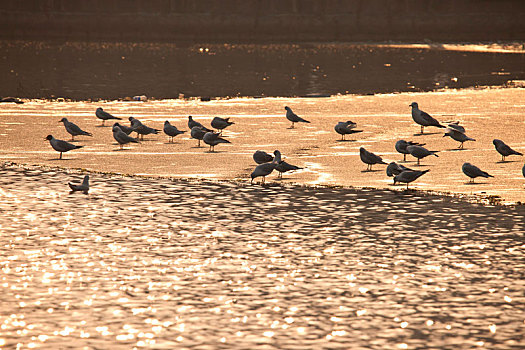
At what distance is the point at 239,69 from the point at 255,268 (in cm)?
4596

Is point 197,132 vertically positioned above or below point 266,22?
below

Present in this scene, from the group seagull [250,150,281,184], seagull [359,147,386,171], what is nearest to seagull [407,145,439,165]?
seagull [359,147,386,171]

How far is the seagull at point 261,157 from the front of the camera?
21.4m

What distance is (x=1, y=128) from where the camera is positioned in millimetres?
29328

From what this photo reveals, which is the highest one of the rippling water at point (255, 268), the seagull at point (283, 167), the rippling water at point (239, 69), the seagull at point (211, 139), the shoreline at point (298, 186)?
the rippling water at point (239, 69)

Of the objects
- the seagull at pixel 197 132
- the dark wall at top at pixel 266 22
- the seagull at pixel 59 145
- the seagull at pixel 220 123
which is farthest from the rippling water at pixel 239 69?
the seagull at pixel 59 145

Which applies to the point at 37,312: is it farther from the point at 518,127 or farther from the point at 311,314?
the point at 518,127

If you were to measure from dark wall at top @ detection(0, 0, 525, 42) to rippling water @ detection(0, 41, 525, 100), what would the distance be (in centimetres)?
876

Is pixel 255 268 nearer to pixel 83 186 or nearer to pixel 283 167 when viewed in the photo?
pixel 83 186

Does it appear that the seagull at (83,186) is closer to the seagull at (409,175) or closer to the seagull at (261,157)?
the seagull at (261,157)

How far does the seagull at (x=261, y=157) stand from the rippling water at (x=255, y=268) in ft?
4.54

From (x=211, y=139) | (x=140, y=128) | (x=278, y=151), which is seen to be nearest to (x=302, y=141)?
(x=211, y=139)

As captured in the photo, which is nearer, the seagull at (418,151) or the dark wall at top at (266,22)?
the seagull at (418,151)

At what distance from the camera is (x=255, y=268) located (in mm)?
13867
